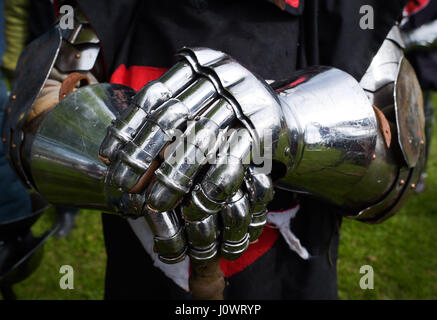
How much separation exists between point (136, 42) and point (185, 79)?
0.29m

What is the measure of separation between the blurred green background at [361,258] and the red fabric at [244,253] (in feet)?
4.18

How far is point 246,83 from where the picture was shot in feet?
2.20

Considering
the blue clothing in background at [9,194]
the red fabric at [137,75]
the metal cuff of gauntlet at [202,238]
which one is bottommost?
the blue clothing in background at [9,194]

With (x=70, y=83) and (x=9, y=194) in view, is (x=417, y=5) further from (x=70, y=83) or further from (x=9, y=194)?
(x=9, y=194)

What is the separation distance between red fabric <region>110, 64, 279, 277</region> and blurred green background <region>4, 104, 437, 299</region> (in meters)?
1.27

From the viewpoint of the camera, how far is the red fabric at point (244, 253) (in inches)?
34.9

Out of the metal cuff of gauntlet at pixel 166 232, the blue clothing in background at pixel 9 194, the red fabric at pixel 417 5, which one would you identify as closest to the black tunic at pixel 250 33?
the metal cuff of gauntlet at pixel 166 232

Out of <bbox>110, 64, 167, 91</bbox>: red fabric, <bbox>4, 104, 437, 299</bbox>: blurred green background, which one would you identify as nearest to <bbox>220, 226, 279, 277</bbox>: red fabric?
<bbox>110, 64, 167, 91</bbox>: red fabric

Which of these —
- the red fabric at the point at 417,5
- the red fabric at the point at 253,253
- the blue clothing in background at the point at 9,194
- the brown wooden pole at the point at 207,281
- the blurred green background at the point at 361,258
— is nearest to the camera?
the brown wooden pole at the point at 207,281

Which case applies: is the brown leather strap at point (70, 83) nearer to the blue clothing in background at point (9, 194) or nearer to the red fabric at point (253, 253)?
the red fabric at point (253, 253)

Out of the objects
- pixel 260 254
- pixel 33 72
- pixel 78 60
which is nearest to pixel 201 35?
pixel 78 60

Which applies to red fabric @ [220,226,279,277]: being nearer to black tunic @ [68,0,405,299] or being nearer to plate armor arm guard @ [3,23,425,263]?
black tunic @ [68,0,405,299]

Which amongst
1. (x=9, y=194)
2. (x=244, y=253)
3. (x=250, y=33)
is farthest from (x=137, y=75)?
(x=9, y=194)

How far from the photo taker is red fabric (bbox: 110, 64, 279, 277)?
2.91 feet
